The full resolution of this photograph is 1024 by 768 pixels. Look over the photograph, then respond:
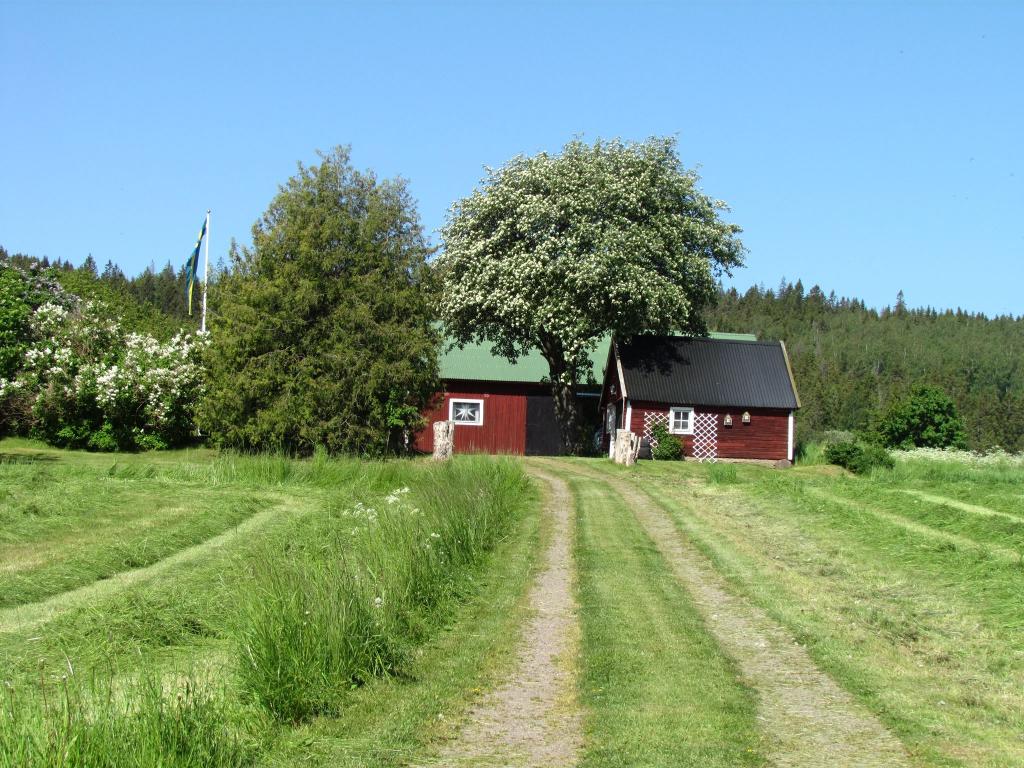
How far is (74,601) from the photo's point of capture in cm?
1103

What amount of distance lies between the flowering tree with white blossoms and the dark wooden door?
151 inches

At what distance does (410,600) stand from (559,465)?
20610 mm

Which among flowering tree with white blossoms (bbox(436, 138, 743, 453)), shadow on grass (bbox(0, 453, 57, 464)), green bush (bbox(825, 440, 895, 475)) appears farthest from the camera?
flowering tree with white blossoms (bbox(436, 138, 743, 453))

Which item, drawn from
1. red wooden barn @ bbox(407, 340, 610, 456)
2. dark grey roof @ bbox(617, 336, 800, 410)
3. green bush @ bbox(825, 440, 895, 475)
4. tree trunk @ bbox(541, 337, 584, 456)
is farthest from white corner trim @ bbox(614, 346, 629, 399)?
green bush @ bbox(825, 440, 895, 475)

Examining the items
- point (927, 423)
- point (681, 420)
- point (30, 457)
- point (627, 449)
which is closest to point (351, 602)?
point (627, 449)

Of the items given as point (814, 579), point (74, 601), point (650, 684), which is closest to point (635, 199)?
point (814, 579)

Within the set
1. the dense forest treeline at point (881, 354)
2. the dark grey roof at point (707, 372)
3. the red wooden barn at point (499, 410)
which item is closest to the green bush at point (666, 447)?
the dark grey roof at point (707, 372)

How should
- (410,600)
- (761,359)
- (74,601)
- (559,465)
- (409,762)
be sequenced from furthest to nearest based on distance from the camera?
1. (761,359)
2. (559,465)
3. (74,601)
4. (410,600)
5. (409,762)

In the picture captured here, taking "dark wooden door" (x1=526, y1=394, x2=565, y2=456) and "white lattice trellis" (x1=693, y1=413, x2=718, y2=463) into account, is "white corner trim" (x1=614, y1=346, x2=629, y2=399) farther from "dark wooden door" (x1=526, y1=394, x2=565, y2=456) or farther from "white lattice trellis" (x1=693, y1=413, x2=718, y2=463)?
"dark wooden door" (x1=526, y1=394, x2=565, y2=456)

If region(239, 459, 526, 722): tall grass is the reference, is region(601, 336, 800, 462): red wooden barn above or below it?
above

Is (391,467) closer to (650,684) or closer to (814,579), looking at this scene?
(814,579)

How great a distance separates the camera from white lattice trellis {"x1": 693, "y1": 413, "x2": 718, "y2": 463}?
3531 cm

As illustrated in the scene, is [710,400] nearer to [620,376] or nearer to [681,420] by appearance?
[681,420]

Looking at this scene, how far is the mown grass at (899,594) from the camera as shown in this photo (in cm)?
671
